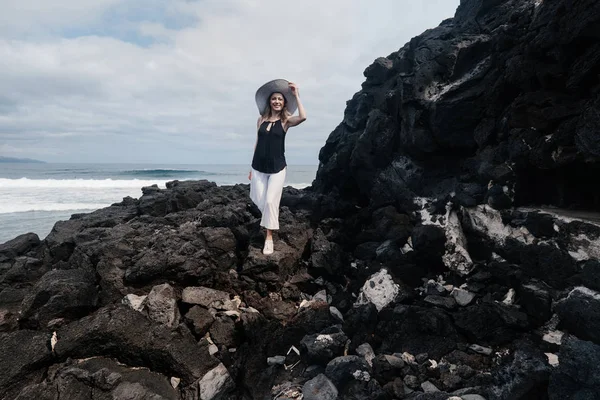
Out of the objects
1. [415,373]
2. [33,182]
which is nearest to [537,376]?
[415,373]

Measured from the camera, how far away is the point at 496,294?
4.87m

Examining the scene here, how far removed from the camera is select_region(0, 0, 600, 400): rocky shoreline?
392 centimetres

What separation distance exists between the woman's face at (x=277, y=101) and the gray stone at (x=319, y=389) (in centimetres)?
457

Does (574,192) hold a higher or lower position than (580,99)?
lower

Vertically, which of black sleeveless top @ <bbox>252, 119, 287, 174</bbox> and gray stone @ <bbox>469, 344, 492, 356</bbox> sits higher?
black sleeveless top @ <bbox>252, 119, 287, 174</bbox>

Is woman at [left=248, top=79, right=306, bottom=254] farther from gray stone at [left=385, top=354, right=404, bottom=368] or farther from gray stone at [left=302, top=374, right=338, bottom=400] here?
gray stone at [left=385, top=354, right=404, bottom=368]

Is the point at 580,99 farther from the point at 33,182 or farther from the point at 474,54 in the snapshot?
the point at 33,182

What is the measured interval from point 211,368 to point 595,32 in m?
6.57

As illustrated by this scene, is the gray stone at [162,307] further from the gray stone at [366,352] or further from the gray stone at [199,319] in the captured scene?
the gray stone at [366,352]

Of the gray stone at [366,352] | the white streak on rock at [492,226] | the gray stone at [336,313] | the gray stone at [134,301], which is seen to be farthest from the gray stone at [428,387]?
the gray stone at [134,301]

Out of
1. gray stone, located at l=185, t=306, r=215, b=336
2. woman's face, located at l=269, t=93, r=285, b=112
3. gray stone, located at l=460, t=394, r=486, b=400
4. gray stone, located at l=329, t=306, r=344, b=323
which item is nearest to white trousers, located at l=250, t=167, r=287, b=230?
woman's face, located at l=269, t=93, r=285, b=112

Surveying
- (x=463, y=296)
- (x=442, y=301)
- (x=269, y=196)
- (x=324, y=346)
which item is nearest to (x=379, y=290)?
(x=442, y=301)

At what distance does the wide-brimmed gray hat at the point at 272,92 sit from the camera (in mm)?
6418

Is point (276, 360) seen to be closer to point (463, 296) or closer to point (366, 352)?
point (366, 352)
